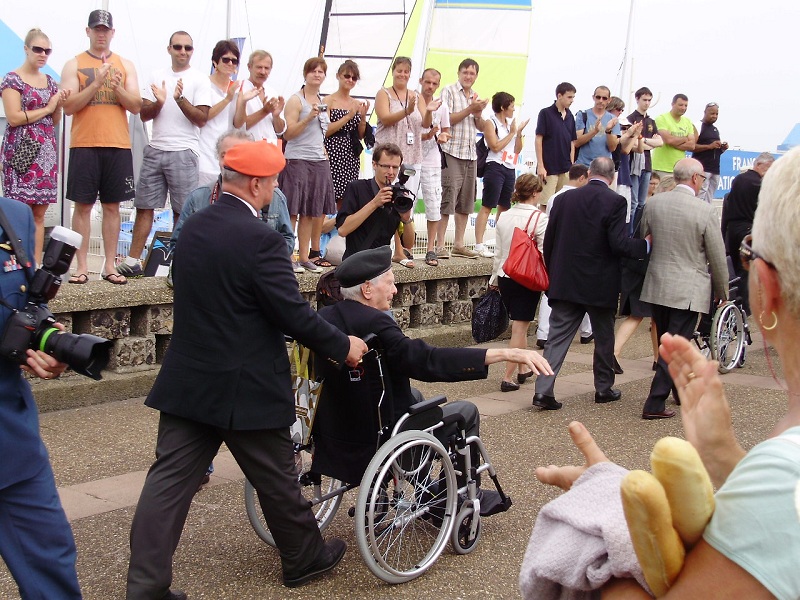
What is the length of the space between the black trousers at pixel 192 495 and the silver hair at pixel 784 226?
2.88 meters

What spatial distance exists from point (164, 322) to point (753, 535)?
6.94 meters

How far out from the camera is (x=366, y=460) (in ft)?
14.5

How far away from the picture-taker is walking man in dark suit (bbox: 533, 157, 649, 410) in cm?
773

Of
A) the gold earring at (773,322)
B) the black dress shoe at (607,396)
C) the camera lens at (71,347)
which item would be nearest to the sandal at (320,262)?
the black dress shoe at (607,396)

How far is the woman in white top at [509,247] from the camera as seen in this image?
326 inches

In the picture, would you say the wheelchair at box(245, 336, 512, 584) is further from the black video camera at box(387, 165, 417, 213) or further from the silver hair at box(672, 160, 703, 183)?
the silver hair at box(672, 160, 703, 183)

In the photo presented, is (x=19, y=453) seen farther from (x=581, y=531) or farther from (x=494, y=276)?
(x=494, y=276)

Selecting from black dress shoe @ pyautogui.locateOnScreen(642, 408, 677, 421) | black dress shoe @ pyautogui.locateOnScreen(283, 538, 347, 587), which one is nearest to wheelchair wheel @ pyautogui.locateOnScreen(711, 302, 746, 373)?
black dress shoe @ pyautogui.locateOnScreen(642, 408, 677, 421)

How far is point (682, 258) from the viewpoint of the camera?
Answer: 7715 mm

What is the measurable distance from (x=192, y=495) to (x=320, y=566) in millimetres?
701

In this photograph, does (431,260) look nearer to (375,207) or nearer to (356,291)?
(375,207)

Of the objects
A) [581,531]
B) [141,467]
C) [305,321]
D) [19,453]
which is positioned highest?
[581,531]

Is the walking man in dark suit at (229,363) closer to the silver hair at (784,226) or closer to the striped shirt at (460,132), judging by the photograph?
the silver hair at (784,226)

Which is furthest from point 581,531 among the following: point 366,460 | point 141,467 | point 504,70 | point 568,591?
point 504,70
